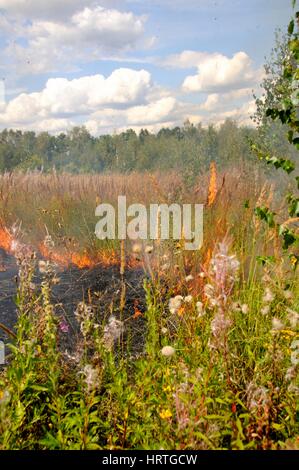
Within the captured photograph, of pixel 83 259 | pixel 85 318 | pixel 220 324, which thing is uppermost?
pixel 220 324

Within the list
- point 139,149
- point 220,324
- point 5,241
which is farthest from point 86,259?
point 139,149

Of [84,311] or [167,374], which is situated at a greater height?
[84,311]

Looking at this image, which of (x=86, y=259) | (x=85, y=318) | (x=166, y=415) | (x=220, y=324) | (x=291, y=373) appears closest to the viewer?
(x=220, y=324)

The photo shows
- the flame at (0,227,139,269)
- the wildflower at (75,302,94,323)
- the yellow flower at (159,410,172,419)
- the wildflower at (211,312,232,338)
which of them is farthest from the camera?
the flame at (0,227,139,269)

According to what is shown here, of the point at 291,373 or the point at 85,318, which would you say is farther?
the point at 85,318

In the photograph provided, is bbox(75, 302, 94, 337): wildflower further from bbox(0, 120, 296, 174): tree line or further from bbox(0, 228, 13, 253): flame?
bbox(0, 228, 13, 253): flame

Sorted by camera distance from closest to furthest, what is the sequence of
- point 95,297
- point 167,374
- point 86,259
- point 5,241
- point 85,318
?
point 85,318 < point 167,374 < point 95,297 < point 86,259 < point 5,241

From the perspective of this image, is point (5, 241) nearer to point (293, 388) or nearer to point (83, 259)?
point (83, 259)

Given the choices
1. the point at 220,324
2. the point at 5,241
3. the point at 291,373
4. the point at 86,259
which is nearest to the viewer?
the point at 220,324

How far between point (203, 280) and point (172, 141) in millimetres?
17195

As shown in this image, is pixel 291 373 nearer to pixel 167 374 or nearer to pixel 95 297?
pixel 167 374

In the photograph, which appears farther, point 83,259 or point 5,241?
point 5,241

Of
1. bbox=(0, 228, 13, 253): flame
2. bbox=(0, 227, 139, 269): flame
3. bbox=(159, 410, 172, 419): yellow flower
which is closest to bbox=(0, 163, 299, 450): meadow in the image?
bbox=(159, 410, 172, 419): yellow flower

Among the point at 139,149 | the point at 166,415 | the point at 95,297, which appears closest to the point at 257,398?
the point at 166,415
